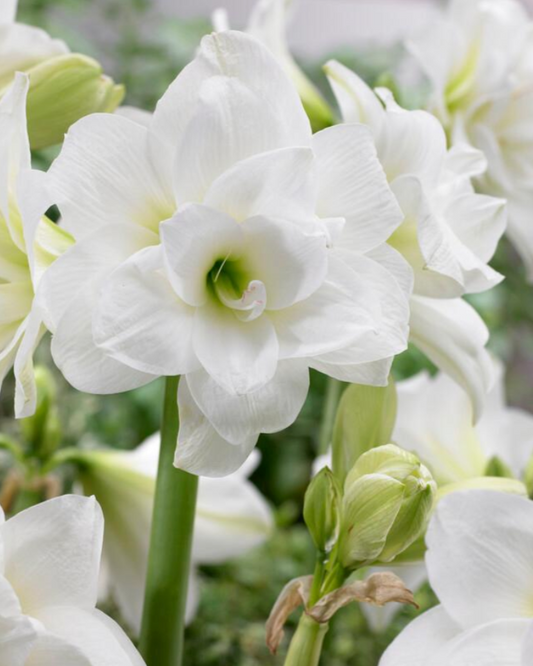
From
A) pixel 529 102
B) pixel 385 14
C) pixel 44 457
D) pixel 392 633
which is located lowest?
pixel 385 14

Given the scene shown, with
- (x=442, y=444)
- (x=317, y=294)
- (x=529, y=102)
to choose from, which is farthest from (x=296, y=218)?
(x=529, y=102)

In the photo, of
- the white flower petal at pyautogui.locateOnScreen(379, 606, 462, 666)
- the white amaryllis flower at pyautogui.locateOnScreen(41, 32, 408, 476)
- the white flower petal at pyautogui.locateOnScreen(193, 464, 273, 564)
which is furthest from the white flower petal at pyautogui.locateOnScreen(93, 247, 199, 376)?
the white flower petal at pyautogui.locateOnScreen(193, 464, 273, 564)

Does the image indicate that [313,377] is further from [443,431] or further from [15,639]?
[15,639]

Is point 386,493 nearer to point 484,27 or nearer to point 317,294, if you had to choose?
point 317,294

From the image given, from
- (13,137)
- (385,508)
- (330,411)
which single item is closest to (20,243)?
(13,137)

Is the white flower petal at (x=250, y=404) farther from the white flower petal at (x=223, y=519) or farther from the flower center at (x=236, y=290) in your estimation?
the white flower petal at (x=223, y=519)
